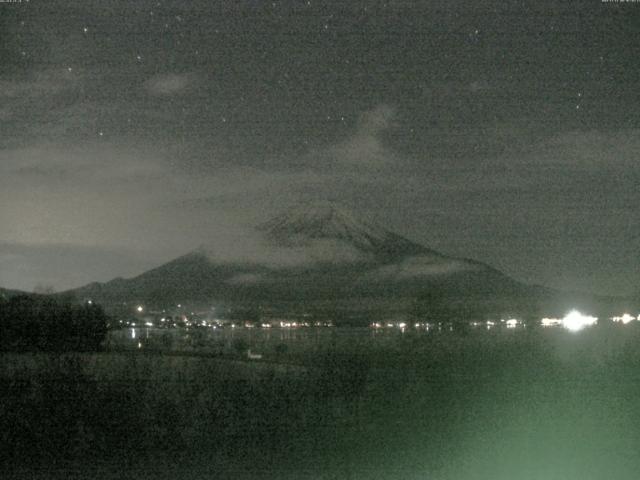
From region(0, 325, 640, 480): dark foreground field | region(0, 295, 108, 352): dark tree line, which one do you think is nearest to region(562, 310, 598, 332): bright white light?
region(0, 295, 108, 352): dark tree line

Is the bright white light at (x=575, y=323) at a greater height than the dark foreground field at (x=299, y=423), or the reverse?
the bright white light at (x=575, y=323)

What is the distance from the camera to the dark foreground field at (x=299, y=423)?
12.2 metres

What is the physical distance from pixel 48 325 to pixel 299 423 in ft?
42.1

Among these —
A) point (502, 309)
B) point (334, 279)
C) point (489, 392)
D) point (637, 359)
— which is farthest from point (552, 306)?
point (489, 392)

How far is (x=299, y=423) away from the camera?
48.5 ft

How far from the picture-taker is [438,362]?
25016mm

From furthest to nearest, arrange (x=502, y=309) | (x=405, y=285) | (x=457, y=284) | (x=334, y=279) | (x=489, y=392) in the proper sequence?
(x=334, y=279)
(x=405, y=285)
(x=457, y=284)
(x=502, y=309)
(x=489, y=392)

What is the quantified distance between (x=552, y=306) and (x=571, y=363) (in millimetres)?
100806

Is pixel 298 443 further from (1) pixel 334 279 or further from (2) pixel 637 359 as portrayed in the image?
(1) pixel 334 279

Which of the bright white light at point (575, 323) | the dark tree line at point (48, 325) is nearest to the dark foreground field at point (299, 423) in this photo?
the dark tree line at point (48, 325)

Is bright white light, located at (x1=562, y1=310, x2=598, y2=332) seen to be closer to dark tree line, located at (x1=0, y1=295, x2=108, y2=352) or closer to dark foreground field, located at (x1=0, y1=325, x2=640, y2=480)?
dark tree line, located at (x1=0, y1=295, x2=108, y2=352)

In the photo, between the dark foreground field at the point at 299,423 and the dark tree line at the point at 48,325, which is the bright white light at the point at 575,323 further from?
the dark foreground field at the point at 299,423

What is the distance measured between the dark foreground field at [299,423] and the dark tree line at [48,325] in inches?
152

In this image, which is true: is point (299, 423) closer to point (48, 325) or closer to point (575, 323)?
point (48, 325)
